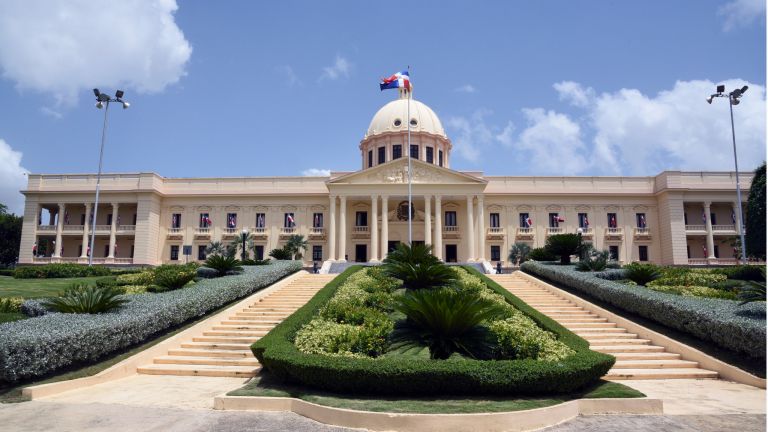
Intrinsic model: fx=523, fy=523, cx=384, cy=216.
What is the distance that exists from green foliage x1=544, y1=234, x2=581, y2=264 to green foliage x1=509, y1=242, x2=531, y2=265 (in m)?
13.4

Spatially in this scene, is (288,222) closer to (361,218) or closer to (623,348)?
(361,218)

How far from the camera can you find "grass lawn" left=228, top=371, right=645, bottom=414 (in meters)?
8.19

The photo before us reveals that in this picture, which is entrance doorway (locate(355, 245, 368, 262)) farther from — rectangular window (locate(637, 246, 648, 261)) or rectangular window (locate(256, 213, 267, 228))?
rectangular window (locate(637, 246, 648, 261))

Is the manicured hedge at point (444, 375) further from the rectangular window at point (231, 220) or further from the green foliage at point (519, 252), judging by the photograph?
the rectangular window at point (231, 220)

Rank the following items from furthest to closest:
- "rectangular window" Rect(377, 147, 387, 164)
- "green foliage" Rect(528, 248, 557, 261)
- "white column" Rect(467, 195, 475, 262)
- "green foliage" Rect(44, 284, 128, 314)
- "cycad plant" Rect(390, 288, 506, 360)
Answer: "rectangular window" Rect(377, 147, 387, 164)
"white column" Rect(467, 195, 475, 262)
"green foliage" Rect(528, 248, 557, 261)
"green foliage" Rect(44, 284, 128, 314)
"cycad plant" Rect(390, 288, 506, 360)

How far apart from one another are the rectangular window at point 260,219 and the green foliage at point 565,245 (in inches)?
1134

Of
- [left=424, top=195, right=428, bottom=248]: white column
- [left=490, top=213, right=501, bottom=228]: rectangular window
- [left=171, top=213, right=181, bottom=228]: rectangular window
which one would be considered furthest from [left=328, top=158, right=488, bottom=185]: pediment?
[left=171, top=213, right=181, bottom=228]: rectangular window

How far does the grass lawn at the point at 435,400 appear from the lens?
8188mm

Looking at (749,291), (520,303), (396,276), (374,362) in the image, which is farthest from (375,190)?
(374,362)

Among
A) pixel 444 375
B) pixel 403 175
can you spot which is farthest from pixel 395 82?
pixel 444 375

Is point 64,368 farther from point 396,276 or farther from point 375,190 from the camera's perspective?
point 375,190

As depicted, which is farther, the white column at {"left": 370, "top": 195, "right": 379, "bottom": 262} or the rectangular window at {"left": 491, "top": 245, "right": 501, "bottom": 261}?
the rectangular window at {"left": 491, "top": 245, "right": 501, "bottom": 261}

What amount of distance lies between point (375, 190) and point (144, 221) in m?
21.7

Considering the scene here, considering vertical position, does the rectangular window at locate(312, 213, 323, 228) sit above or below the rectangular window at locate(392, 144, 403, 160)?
below
